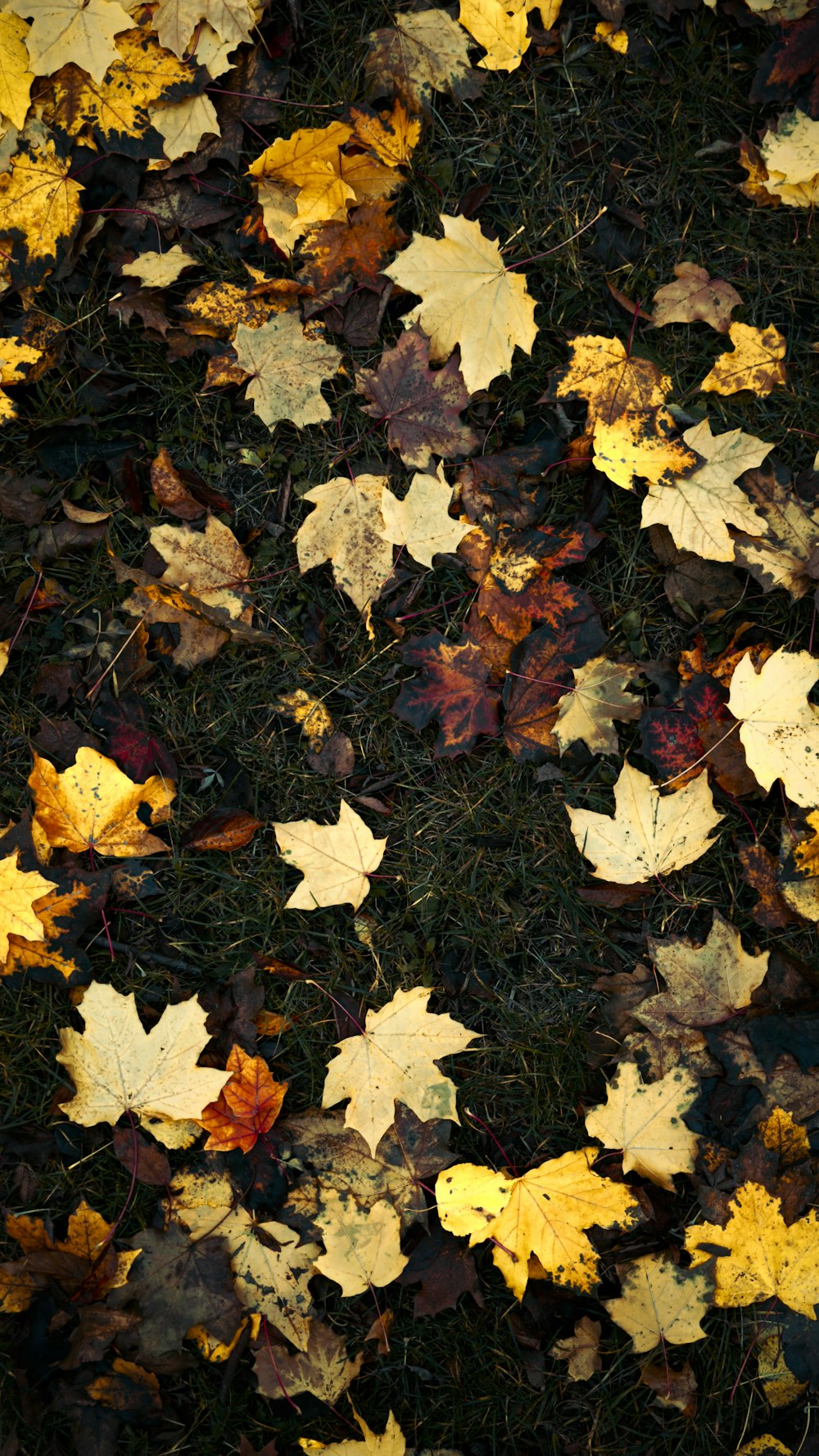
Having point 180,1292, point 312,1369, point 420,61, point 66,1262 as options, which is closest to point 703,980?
point 312,1369

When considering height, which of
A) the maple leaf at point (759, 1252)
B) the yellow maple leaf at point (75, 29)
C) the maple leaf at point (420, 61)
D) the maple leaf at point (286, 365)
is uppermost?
the yellow maple leaf at point (75, 29)

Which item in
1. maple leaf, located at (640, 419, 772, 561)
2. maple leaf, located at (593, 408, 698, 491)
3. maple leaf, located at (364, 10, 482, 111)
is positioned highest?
maple leaf, located at (364, 10, 482, 111)

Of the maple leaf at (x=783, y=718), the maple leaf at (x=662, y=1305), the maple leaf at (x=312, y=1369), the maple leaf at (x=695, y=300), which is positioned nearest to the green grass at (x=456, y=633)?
the maple leaf at (x=695, y=300)

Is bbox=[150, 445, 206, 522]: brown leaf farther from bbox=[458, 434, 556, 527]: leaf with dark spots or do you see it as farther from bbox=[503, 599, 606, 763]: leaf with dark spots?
bbox=[503, 599, 606, 763]: leaf with dark spots

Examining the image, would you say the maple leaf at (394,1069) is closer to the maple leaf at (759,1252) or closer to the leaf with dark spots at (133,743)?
the maple leaf at (759,1252)

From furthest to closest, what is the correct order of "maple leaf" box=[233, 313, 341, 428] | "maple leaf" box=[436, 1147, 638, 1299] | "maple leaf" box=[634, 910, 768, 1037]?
"maple leaf" box=[233, 313, 341, 428], "maple leaf" box=[634, 910, 768, 1037], "maple leaf" box=[436, 1147, 638, 1299]

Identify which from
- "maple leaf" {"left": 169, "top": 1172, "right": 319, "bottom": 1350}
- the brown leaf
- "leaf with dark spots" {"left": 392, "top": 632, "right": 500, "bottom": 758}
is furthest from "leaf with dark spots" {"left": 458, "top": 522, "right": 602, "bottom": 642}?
"maple leaf" {"left": 169, "top": 1172, "right": 319, "bottom": 1350}
